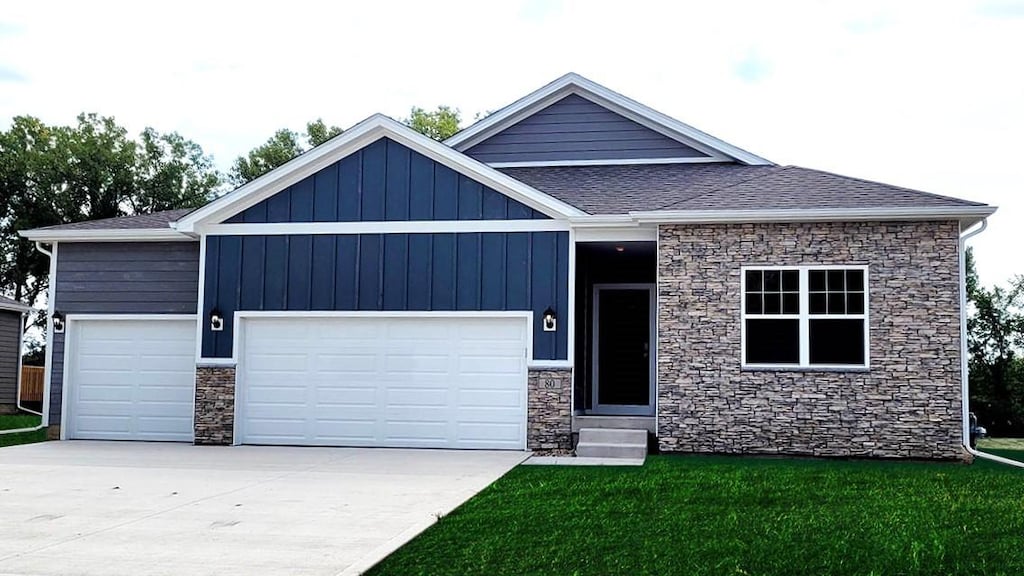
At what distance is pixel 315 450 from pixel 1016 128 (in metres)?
15.4

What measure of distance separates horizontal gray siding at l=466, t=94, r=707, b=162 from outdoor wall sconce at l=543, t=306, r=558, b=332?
451 cm

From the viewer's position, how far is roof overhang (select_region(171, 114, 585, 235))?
541 inches

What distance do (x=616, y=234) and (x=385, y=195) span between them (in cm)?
329

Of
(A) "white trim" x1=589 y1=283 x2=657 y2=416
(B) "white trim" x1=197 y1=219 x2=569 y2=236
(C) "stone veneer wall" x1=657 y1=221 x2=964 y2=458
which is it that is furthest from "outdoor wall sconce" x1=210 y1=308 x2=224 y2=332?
(C) "stone veneer wall" x1=657 y1=221 x2=964 y2=458

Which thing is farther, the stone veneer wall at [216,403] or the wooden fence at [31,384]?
the wooden fence at [31,384]

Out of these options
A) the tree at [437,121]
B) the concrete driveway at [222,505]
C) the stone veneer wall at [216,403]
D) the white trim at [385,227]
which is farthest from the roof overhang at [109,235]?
the tree at [437,121]

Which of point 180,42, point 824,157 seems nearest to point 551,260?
point 180,42

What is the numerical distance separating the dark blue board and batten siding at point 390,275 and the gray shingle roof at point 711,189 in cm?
118

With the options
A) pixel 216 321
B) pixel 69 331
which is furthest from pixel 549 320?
pixel 69 331

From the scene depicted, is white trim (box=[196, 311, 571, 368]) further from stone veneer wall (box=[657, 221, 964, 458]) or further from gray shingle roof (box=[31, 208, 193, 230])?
gray shingle roof (box=[31, 208, 193, 230])

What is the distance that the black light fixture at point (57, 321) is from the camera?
15539mm

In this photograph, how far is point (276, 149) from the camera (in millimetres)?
36938

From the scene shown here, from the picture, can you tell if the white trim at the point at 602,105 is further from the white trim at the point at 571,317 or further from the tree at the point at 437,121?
the tree at the point at 437,121

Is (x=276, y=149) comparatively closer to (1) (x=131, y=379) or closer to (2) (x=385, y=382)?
(1) (x=131, y=379)
